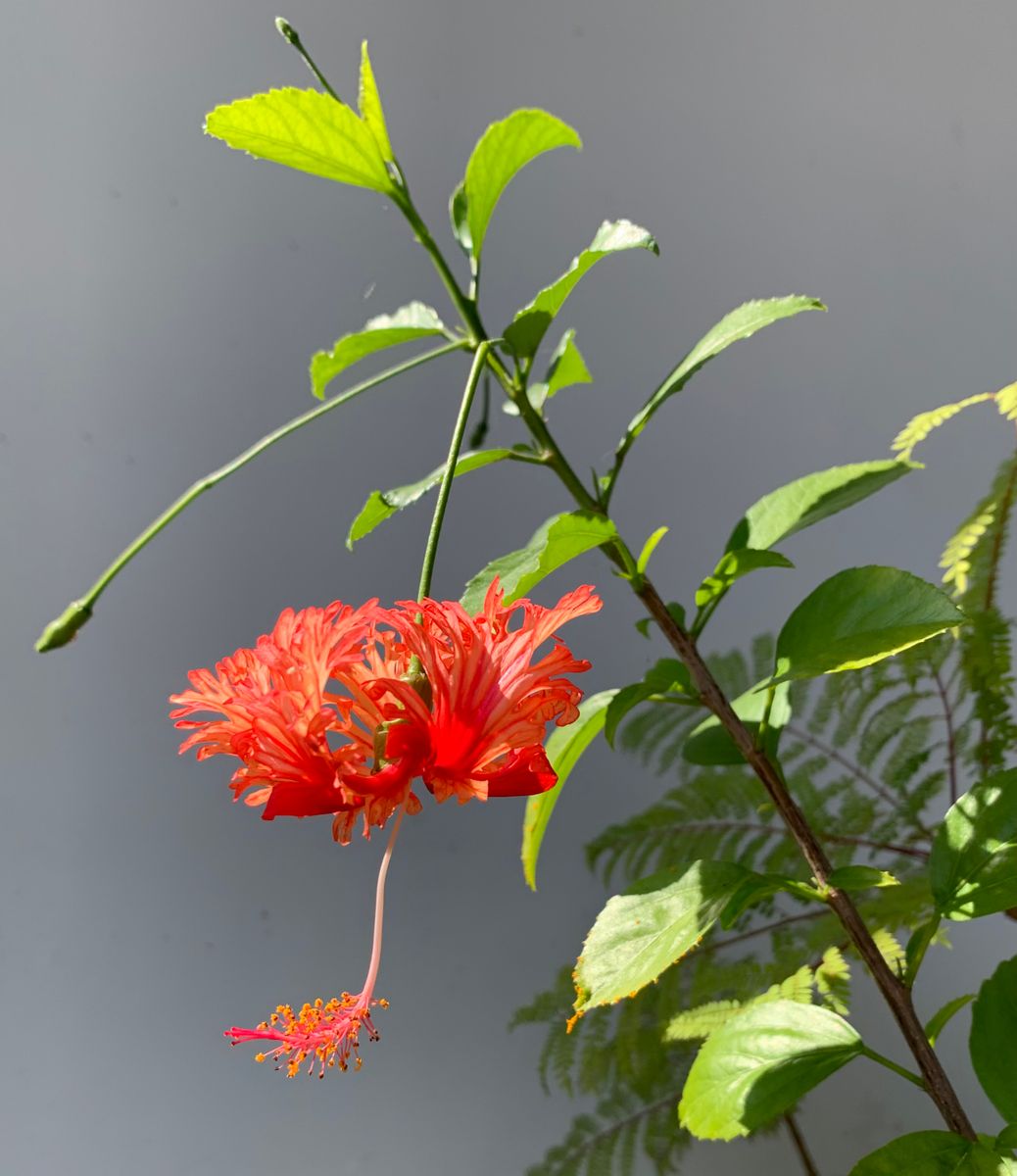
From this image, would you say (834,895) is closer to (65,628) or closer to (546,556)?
(546,556)

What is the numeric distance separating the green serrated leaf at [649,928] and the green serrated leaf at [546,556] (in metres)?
0.21

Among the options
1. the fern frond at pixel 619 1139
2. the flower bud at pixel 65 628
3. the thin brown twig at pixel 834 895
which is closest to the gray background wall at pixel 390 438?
the fern frond at pixel 619 1139

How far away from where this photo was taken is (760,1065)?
0.66 m

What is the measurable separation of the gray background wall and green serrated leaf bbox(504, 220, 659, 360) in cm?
64

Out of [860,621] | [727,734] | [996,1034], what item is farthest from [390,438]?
[996,1034]

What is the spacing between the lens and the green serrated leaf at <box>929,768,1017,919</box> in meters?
0.63

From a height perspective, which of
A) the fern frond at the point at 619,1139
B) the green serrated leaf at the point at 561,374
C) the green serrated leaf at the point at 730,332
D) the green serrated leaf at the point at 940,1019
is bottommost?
the fern frond at the point at 619,1139

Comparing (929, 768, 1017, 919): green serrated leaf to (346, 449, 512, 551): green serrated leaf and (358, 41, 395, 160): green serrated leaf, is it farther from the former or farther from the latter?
(358, 41, 395, 160): green serrated leaf

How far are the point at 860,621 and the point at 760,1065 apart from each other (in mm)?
284

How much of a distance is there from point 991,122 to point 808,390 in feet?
1.22

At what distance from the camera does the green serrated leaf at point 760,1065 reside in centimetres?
63

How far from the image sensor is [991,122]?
1250mm

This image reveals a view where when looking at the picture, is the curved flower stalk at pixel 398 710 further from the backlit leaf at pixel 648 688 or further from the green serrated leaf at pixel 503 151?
the green serrated leaf at pixel 503 151

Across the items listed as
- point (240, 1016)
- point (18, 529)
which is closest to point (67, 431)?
point (18, 529)
